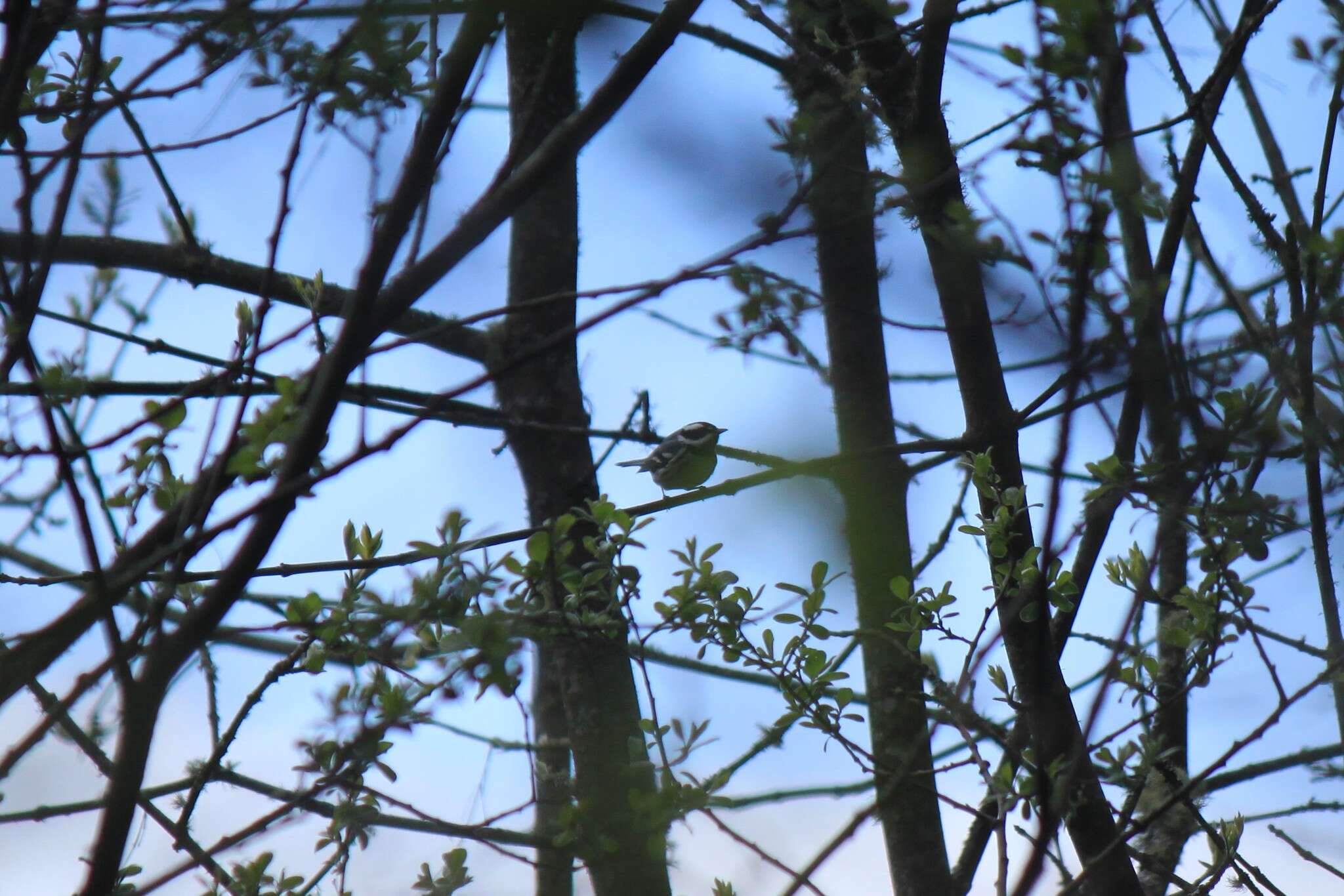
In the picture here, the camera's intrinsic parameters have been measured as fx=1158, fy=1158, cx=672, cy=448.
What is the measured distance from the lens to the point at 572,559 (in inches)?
115

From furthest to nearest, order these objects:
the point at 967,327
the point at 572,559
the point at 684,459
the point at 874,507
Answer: the point at 684,459 → the point at 572,559 → the point at 874,507 → the point at 967,327

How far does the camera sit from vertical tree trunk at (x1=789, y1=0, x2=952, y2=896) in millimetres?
2322

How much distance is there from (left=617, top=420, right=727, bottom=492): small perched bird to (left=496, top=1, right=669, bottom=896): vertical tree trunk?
0.29 m

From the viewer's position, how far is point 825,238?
2229 mm

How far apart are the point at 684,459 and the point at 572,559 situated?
0.60m

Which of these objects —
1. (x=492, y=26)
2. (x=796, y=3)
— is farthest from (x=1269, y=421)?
(x=796, y=3)

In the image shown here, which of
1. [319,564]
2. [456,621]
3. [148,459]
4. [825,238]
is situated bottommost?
[456,621]

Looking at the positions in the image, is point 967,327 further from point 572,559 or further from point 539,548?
point 572,559

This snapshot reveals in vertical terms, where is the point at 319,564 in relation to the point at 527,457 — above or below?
below

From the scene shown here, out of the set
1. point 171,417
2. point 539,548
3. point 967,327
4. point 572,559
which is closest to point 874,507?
point 572,559

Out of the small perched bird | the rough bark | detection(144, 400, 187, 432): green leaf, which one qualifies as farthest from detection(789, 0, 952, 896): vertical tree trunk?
detection(144, 400, 187, 432): green leaf

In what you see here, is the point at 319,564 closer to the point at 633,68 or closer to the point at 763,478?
the point at 763,478

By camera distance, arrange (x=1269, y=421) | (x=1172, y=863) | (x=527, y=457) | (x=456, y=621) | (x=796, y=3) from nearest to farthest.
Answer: (x=1269, y=421), (x=456, y=621), (x=796, y=3), (x=1172, y=863), (x=527, y=457)

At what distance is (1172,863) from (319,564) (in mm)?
2028
